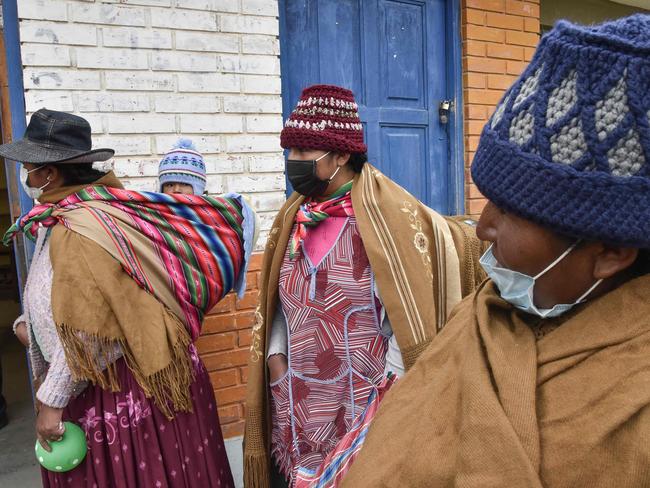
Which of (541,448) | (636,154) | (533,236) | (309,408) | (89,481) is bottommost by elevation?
(89,481)

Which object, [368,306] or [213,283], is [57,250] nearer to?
[213,283]

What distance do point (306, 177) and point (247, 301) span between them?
1152mm

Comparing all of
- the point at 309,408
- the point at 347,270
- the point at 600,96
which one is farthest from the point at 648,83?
the point at 309,408

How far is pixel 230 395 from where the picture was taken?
3117 mm

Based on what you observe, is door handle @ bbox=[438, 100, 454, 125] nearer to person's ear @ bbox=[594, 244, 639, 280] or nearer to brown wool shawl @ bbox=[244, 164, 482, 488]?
brown wool shawl @ bbox=[244, 164, 482, 488]

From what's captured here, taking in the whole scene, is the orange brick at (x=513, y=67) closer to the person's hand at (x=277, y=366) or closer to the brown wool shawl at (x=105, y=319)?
the person's hand at (x=277, y=366)

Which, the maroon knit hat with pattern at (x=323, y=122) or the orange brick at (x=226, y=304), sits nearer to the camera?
the maroon knit hat with pattern at (x=323, y=122)

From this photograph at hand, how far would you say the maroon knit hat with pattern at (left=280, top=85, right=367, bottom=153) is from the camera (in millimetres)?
2180

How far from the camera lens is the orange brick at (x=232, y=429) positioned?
3119 millimetres

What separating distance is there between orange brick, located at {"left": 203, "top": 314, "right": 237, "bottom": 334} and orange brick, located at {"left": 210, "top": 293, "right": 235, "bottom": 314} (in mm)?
34

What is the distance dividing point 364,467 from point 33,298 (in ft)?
5.46

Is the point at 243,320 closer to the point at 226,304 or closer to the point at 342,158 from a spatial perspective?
the point at 226,304

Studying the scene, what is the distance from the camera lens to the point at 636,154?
78cm

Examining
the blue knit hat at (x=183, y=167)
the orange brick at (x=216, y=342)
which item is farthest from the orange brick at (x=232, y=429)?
the blue knit hat at (x=183, y=167)
